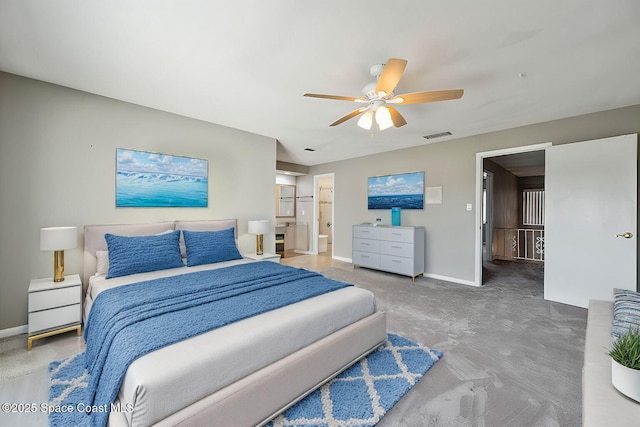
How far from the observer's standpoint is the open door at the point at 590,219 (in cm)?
306

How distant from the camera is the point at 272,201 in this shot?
4.71m

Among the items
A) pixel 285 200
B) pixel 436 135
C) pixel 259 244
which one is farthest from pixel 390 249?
pixel 285 200

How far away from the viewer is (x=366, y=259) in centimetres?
536

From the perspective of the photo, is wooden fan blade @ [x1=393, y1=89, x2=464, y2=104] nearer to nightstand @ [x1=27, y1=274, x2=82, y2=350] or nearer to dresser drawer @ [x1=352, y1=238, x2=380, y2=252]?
dresser drawer @ [x1=352, y1=238, x2=380, y2=252]

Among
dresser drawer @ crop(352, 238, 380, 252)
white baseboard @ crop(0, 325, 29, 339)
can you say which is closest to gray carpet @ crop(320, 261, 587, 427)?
dresser drawer @ crop(352, 238, 380, 252)

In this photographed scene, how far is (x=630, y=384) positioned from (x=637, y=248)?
306 centimetres

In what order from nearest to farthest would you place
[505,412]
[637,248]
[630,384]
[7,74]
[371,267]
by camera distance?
[630,384] → [505,412] → [7,74] → [637,248] → [371,267]

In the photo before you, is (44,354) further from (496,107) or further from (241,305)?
(496,107)

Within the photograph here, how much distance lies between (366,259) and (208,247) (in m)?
3.16

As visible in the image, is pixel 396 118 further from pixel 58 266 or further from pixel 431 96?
pixel 58 266

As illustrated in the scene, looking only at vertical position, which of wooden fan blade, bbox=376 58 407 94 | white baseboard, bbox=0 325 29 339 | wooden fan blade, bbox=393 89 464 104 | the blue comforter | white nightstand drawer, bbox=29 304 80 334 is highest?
wooden fan blade, bbox=376 58 407 94

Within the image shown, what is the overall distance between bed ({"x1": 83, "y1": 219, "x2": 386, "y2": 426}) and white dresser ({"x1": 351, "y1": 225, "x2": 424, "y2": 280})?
2589 mm

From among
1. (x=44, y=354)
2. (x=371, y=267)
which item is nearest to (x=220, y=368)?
(x=44, y=354)

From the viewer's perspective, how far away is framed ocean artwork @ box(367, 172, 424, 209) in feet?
16.5
